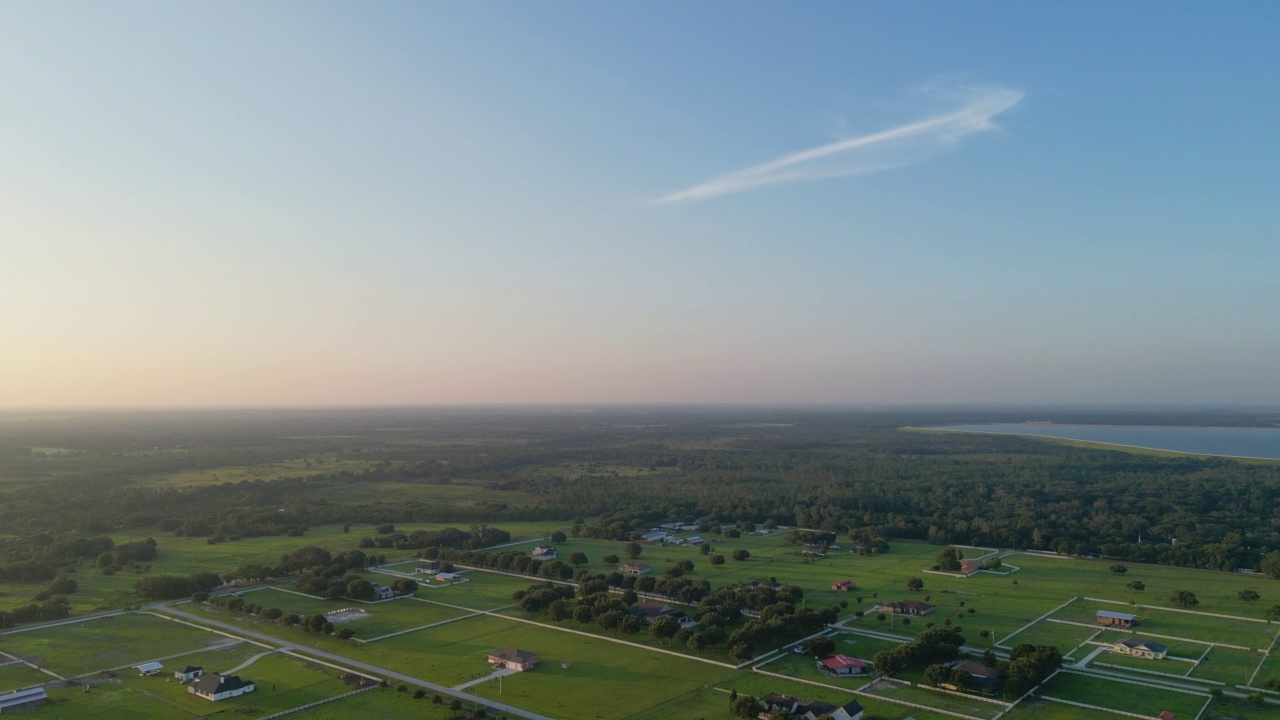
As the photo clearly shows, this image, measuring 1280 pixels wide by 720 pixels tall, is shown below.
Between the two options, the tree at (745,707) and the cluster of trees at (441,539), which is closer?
the tree at (745,707)

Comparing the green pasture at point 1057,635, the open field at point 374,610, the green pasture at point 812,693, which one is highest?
the green pasture at point 812,693

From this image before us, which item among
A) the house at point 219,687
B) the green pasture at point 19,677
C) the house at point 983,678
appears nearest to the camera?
the house at point 219,687

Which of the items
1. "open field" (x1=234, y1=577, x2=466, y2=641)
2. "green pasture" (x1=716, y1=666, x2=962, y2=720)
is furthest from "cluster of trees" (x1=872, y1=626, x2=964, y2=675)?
"open field" (x1=234, y1=577, x2=466, y2=641)

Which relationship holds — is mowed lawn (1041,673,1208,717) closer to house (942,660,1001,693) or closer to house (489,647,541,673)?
house (942,660,1001,693)

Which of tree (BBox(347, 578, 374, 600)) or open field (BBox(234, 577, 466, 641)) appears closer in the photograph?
open field (BBox(234, 577, 466, 641))

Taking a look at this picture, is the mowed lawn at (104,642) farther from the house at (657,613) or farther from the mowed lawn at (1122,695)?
the mowed lawn at (1122,695)

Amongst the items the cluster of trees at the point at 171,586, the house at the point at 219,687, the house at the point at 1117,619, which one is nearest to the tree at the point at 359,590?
the cluster of trees at the point at 171,586

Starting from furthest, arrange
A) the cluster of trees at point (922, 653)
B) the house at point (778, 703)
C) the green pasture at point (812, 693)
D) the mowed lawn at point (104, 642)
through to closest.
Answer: the mowed lawn at point (104, 642)
the cluster of trees at point (922, 653)
the green pasture at point (812, 693)
the house at point (778, 703)

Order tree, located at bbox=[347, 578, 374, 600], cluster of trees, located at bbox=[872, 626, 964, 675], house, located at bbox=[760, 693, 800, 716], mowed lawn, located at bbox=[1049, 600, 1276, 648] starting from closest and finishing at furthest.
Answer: house, located at bbox=[760, 693, 800, 716]
cluster of trees, located at bbox=[872, 626, 964, 675]
mowed lawn, located at bbox=[1049, 600, 1276, 648]
tree, located at bbox=[347, 578, 374, 600]
